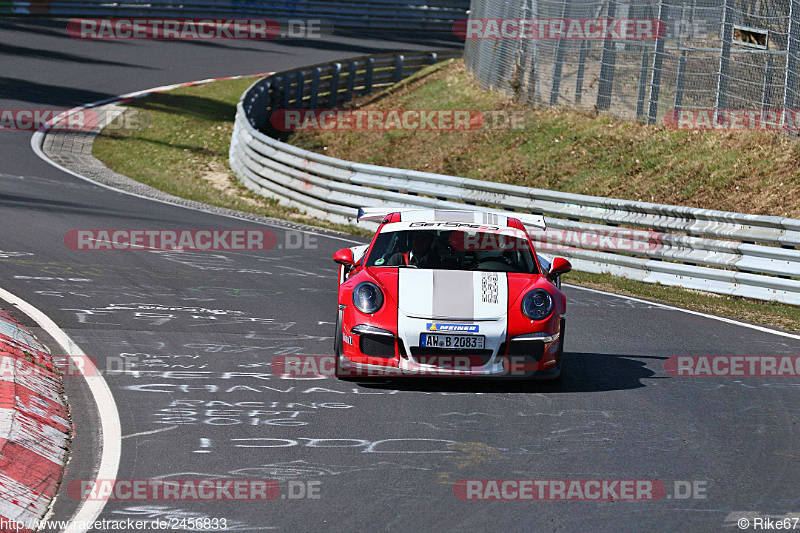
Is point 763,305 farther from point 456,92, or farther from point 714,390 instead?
point 456,92

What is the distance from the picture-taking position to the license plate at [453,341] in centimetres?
787

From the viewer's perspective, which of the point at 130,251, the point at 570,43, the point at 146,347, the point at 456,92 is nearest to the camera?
the point at 146,347

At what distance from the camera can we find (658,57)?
2030cm

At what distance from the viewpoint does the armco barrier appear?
43.4 ft

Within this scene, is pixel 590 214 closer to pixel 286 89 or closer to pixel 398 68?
pixel 286 89

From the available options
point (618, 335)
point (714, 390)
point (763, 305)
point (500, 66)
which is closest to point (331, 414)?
point (714, 390)

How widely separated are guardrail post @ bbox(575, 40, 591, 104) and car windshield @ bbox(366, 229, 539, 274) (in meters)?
13.9

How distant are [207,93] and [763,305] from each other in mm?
21980

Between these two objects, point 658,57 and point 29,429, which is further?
point 658,57

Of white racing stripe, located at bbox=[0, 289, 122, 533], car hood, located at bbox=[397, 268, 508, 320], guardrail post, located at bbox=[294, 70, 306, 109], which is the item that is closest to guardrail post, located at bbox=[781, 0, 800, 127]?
car hood, located at bbox=[397, 268, 508, 320]

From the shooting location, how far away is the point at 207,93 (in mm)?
31516

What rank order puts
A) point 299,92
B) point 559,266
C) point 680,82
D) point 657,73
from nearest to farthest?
point 559,266 → point 680,82 → point 657,73 → point 299,92

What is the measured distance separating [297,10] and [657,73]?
2848 centimetres

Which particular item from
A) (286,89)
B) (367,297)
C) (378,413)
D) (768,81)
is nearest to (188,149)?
(286,89)
